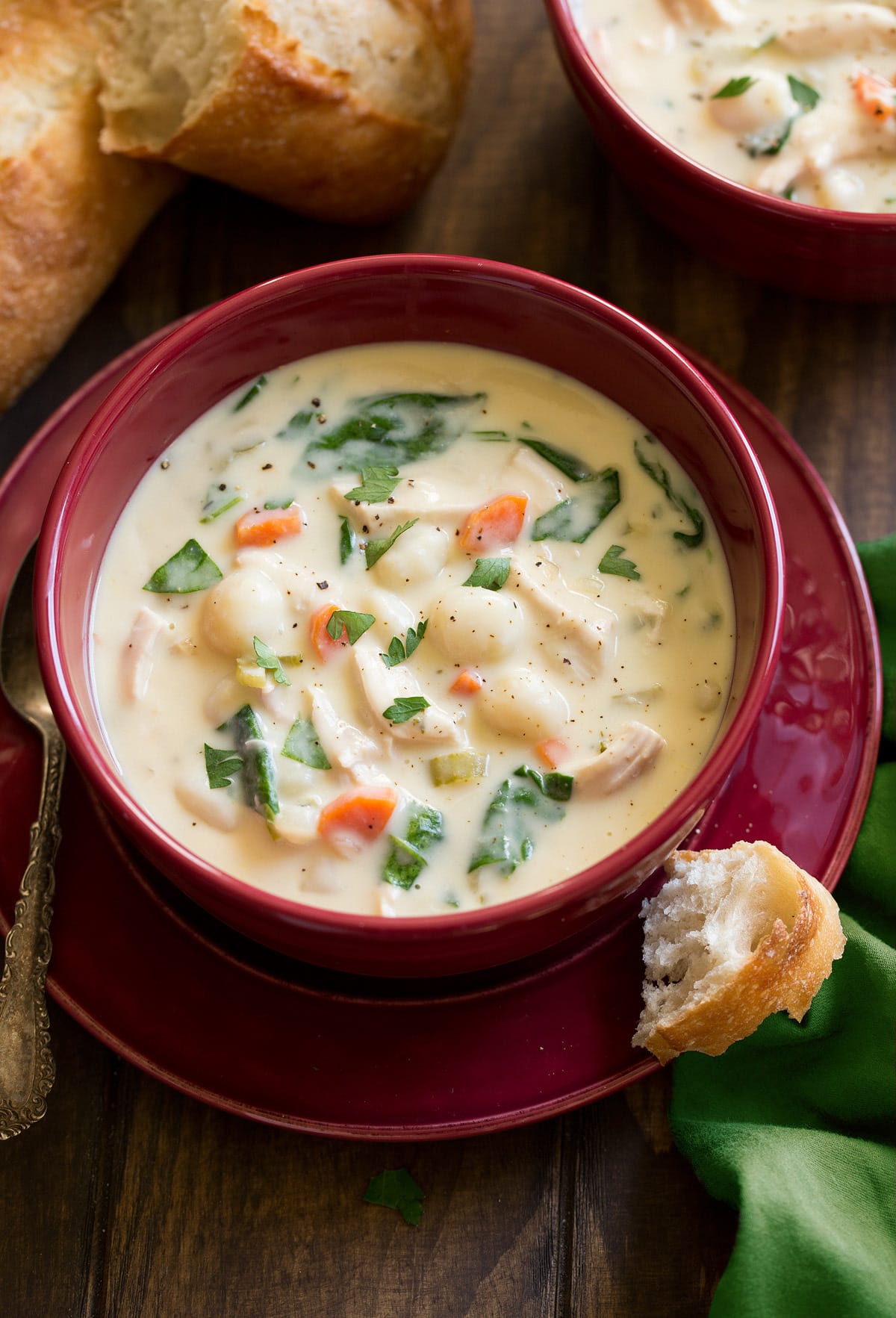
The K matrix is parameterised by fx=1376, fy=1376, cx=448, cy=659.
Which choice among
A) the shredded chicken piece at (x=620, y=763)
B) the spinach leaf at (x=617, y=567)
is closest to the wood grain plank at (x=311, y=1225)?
the shredded chicken piece at (x=620, y=763)

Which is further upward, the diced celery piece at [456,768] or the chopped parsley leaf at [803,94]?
the chopped parsley leaf at [803,94]

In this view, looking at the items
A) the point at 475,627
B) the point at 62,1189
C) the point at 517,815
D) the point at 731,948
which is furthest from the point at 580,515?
the point at 62,1189

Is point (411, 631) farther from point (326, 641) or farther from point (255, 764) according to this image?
point (255, 764)

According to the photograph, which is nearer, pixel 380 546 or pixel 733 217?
pixel 380 546

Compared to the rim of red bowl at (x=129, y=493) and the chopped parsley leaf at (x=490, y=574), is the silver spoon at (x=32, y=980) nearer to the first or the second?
the rim of red bowl at (x=129, y=493)

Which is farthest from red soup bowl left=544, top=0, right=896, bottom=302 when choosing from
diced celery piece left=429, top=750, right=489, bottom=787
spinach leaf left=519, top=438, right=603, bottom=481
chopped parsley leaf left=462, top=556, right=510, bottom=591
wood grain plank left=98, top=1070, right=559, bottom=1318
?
wood grain plank left=98, top=1070, right=559, bottom=1318

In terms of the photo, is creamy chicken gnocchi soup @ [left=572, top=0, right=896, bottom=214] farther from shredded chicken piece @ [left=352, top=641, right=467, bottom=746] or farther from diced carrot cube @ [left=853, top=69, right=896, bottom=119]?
shredded chicken piece @ [left=352, top=641, right=467, bottom=746]

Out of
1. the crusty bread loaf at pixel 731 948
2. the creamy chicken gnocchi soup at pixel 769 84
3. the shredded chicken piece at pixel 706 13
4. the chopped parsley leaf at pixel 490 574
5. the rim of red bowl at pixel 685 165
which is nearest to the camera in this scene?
the crusty bread loaf at pixel 731 948
